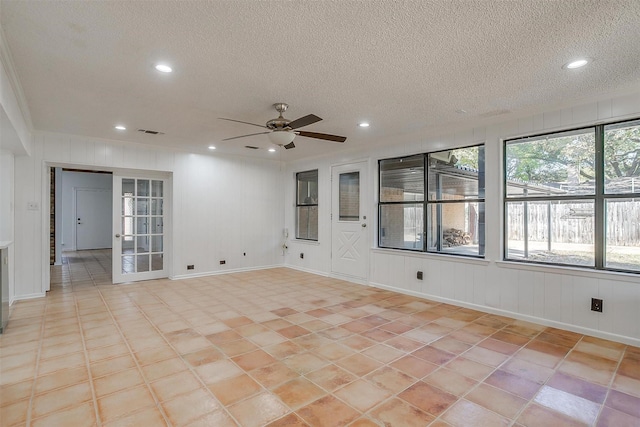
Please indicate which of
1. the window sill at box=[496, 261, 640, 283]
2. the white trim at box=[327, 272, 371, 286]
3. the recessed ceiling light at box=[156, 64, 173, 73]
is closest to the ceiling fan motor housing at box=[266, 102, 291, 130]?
the recessed ceiling light at box=[156, 64, 173, 73]

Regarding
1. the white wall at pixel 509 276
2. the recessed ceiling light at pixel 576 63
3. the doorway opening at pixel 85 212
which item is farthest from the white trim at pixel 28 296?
the recessed ceiling light at pixel 576 63

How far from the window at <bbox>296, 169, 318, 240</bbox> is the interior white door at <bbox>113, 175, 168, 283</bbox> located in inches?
110

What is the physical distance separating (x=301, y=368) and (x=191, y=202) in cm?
459

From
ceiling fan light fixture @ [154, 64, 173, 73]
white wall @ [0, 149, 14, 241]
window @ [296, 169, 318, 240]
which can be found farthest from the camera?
window @ [296, 169, 318, 240]

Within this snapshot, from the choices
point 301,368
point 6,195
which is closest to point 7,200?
point 6,195

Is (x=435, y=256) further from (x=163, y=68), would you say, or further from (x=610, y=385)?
(x=163, y=68)

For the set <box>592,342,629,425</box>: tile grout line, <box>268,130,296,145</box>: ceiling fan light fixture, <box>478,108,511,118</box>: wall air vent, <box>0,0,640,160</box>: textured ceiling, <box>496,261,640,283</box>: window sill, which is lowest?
<box>592,342,629,425</box>: tile grout line

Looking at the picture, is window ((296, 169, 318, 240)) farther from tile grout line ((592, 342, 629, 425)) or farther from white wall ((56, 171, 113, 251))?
white wall ((56, 171, 113, 251))

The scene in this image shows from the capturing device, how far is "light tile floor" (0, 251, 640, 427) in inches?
81.3

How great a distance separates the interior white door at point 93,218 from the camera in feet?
34.8

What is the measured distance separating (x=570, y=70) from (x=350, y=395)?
10.4 ft

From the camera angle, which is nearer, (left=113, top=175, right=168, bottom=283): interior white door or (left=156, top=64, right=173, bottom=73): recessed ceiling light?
(left=156, top=64, right=173, bottom=73): recessed ceiling light

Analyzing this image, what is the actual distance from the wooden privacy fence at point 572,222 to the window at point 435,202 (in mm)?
458

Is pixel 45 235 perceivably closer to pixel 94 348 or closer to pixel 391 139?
pixel 94 348
